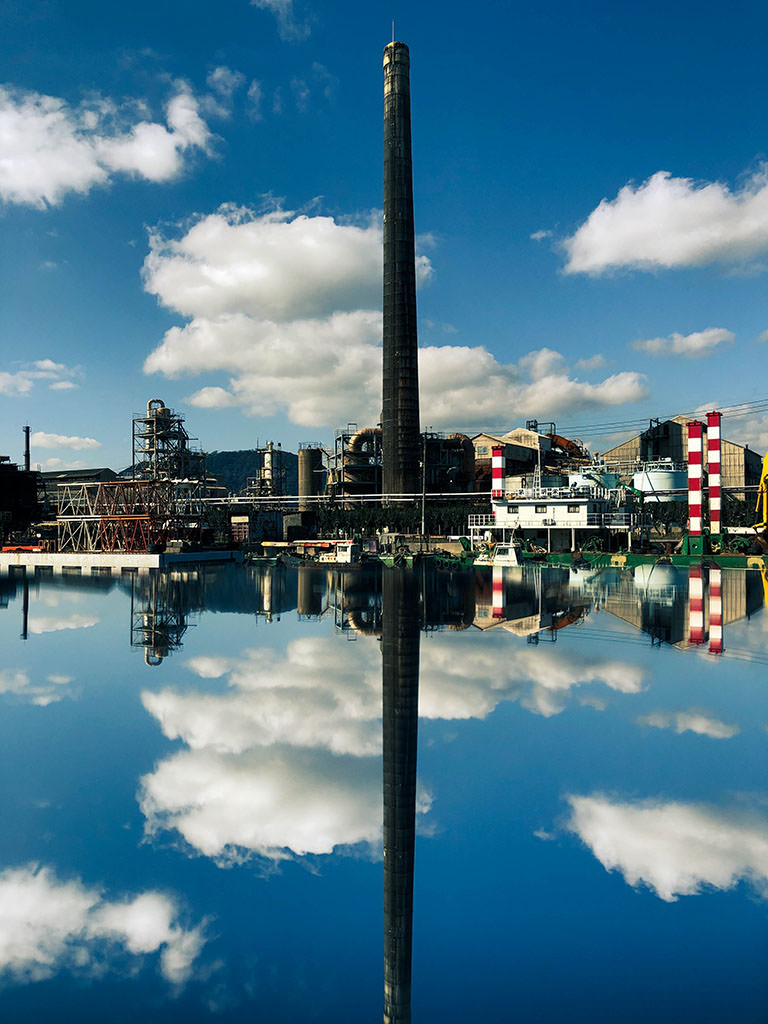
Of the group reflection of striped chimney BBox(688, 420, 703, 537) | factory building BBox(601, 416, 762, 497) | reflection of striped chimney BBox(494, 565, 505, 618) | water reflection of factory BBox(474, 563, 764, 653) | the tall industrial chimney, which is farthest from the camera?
factory building BBox(601, 416, 762, 497)

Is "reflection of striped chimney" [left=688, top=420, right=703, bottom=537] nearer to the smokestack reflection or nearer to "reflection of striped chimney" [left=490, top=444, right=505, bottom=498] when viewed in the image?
"reflection of striped chimney" [left=490, top=444, right=505, bottom=498]

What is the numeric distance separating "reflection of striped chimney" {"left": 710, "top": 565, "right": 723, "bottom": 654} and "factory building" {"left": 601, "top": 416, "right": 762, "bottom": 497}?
145 ft

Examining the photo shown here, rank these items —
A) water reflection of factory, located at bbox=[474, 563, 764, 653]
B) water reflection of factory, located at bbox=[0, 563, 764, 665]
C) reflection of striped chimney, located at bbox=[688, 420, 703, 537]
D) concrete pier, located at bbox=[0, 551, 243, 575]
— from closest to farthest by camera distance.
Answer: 1. water reflection of factory, located at bbox=[474, 563, 764, 653]
2. water reflection of factory, located at bbox=[0, 563, 764, 665]
3. reflection of striped chimney, located at bbox=[688, 420, 703, 537]
4. concrete pier, located at bbox=[0, 551, 243, 575]

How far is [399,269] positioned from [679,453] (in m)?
43.7

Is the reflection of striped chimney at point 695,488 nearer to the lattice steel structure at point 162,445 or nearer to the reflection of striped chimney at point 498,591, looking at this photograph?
the reflection of striped chimney at point 498,591

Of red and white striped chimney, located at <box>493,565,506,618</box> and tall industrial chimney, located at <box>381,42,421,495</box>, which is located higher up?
tall industrial chimney, located at <box>381,42,421,495</box>

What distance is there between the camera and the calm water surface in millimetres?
6613

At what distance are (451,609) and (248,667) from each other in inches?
529

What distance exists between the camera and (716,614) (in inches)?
1128

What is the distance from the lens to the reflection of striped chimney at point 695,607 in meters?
24.0

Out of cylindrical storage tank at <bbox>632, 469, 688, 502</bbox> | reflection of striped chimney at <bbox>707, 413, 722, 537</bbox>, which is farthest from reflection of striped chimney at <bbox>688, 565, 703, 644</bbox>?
cylindrical storage tank at <bbox>632, 469, 688, 502</bbox>

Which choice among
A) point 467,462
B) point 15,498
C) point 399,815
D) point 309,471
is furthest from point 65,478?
Result: point 399,815

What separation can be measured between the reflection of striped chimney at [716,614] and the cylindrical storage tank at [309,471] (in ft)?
210

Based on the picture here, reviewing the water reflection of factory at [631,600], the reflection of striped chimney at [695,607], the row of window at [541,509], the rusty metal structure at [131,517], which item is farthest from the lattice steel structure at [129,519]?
the reflection of striped chimney at [695,607]
